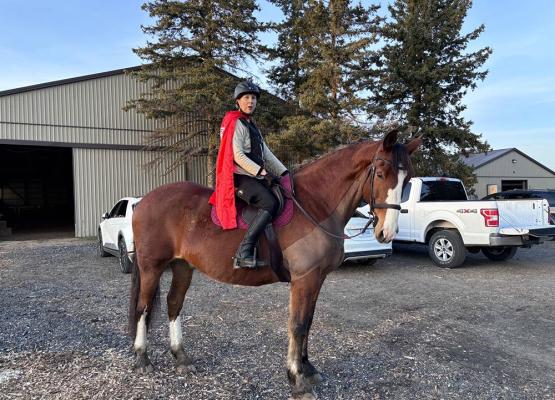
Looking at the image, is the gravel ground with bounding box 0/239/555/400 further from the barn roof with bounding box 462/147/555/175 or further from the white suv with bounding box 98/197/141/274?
the barn roof with bounding box 462/147/555/175

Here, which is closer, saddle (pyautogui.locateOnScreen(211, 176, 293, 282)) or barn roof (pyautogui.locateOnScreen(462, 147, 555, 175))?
saddle (pyautogui.locateOnScreen(211, 176, 293, 282))

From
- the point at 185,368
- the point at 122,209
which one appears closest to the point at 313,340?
the point at 185,368

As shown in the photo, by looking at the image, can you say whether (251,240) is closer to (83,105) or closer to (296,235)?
(296,235)

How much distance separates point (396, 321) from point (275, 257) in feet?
9.81

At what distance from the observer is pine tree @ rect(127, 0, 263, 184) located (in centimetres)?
1658

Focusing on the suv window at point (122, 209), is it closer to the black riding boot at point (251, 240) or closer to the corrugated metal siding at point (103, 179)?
the black riding boot at point (251, 240)

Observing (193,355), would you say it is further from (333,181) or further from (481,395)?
(481,395)

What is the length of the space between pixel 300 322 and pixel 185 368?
1353mm

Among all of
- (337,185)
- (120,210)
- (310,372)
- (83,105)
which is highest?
(83,105)

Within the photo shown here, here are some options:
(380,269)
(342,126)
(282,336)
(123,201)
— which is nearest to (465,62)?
(342,126)

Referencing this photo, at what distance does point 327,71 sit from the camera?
58.3 feet

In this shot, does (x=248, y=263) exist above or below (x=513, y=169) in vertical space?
below

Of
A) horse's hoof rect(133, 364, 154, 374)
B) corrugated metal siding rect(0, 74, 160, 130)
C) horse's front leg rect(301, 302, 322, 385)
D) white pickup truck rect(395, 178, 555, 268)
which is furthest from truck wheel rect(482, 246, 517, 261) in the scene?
corrugated metal siding rect(0, 74, 160, 130)

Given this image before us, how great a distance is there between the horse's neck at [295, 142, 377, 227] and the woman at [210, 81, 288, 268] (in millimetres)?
387
